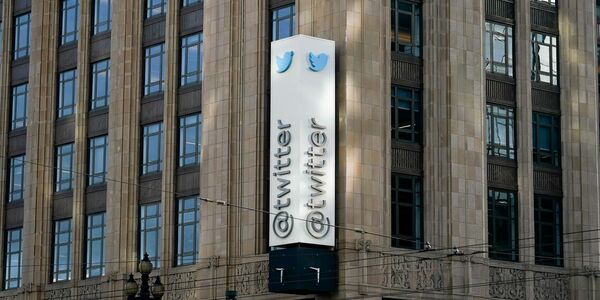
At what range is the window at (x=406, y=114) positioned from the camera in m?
61.0

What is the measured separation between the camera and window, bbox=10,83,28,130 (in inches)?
2908

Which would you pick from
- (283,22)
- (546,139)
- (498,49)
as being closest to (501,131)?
(546,139)

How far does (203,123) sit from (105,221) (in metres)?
7.37

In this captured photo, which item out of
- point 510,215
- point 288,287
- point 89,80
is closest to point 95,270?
point 89,80

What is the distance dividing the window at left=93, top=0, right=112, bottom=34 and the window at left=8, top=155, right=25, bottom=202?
734 cm

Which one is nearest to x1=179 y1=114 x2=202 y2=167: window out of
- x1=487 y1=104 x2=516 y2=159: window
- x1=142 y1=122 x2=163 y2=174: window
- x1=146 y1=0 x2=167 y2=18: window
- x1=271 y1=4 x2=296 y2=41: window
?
x1=142 y1=122 x2=163 y2=174: window

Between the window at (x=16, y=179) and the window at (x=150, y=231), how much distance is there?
28.6 ft

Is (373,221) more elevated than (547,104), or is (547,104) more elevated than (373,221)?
(547,104)

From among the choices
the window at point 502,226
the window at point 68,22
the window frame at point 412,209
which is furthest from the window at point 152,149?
the window at point 502,226

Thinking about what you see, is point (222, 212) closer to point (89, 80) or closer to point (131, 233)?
point (131, 233)

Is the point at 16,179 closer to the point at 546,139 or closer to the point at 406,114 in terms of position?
the point at 406,114

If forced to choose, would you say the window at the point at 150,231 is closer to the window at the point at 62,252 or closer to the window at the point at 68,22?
the window at the point at 62,252

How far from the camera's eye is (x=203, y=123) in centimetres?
6388

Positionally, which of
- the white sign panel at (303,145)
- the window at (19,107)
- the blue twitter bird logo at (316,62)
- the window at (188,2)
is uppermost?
the window at (188,2)
